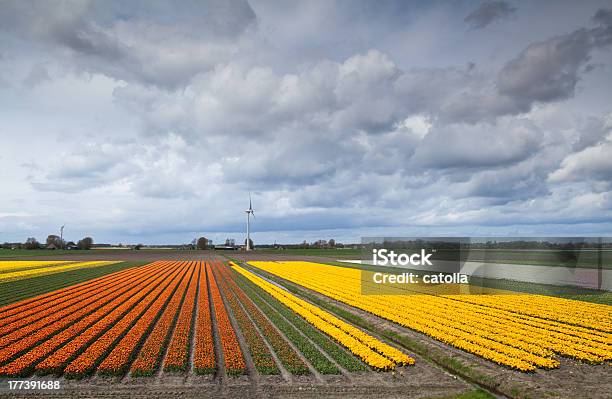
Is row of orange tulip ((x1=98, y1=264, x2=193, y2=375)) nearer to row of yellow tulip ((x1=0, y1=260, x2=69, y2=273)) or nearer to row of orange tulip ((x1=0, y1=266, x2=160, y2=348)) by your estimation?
row of orange tulip ((x1=0, y1=266, x2=160, y2=348))

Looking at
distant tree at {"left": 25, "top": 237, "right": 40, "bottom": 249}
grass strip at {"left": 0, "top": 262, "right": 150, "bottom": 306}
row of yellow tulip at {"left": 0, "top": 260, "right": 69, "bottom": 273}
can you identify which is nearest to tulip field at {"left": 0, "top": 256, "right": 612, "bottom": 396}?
grass strip at {"left": 0, "top": 262, "right": 150, "bottom": 306}

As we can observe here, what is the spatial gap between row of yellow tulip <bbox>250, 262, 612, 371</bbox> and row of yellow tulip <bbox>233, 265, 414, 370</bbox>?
310 cm

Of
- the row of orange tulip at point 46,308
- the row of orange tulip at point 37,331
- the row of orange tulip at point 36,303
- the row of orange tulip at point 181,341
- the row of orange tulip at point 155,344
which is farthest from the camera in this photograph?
the row of orange tulip at point 36,303

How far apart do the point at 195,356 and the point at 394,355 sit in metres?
8.24

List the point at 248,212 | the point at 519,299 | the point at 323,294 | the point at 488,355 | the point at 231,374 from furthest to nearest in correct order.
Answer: the point at 248,212, the point at 323,294, the point at 519,299, the point at 488,355, the point at 231,374

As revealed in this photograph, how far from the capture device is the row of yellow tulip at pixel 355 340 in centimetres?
1761

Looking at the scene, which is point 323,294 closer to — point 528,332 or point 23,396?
point 528,332

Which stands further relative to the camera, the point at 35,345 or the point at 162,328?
→ the point at 162,328

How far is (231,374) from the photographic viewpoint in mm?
15828

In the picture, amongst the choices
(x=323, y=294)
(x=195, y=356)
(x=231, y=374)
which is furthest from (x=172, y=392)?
(x=323, y=294)

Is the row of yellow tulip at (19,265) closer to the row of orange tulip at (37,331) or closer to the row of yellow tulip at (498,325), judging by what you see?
the row of orange tulip at (37,331)

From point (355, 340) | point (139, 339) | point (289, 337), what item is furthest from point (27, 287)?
point (355, 340)

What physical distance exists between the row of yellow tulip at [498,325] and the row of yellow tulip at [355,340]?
3.10 metres

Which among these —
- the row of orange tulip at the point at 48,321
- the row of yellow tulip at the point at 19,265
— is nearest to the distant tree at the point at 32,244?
the row of yellow tulip at the point at 19,265
